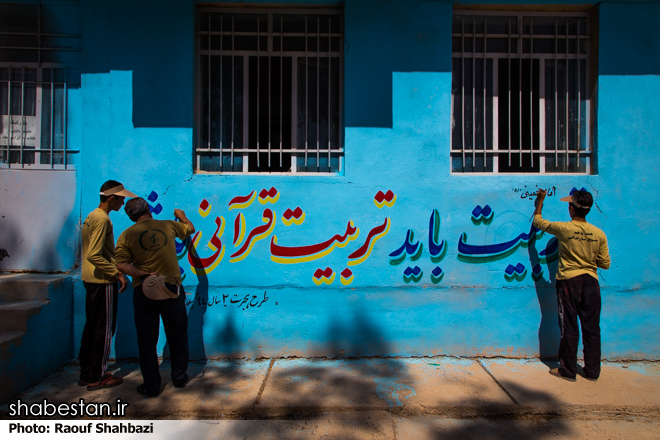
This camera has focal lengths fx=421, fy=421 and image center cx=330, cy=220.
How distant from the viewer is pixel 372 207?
13.6 feet

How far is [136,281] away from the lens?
3312 millimetres

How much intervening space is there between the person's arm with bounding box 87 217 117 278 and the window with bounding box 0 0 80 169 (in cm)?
129

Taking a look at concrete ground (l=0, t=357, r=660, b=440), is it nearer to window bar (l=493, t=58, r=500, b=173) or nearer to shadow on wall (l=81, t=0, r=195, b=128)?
window bar (l=493, t=58, r=500, b=173)

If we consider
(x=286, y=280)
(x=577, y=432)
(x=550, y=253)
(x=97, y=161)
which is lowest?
(x=577, y=432)

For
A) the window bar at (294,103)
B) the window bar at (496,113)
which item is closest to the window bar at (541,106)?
the window bar at (496,113)

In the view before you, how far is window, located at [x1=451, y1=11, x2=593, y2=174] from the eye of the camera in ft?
14.3

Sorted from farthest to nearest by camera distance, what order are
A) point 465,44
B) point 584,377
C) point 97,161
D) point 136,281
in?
1. point 465,44
2. point 97,161
3. point 584,377
4. point 136,281

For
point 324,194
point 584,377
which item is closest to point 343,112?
point 324,194

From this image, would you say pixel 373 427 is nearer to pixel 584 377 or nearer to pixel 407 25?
pixel 584 377

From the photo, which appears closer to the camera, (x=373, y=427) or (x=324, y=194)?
(x=373, y=427)

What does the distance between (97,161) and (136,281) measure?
151 cm

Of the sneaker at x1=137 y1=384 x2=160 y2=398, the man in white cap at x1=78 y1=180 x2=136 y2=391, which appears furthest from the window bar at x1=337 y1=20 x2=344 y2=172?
the sneaker at x1=137 y1=384 x2=160 y2=398

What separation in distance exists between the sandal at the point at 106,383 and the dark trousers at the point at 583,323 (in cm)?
383

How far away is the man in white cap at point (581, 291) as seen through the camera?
3631mm
